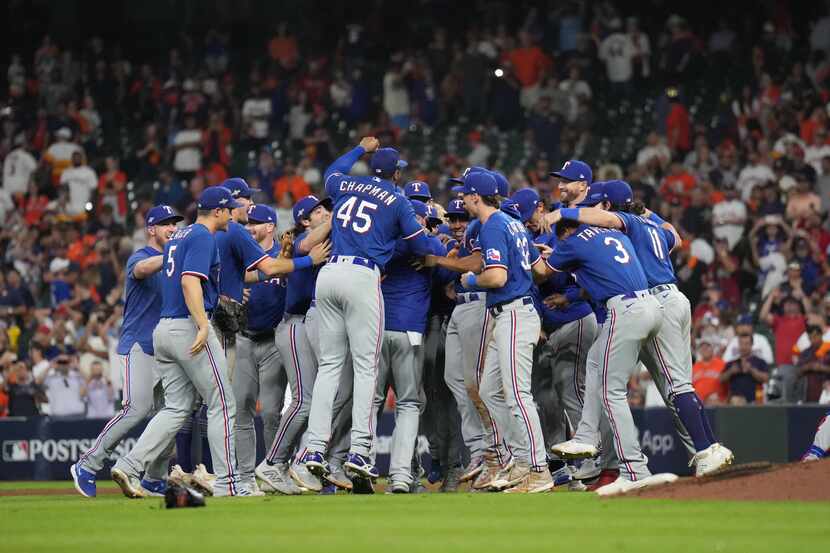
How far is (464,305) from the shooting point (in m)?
11.4

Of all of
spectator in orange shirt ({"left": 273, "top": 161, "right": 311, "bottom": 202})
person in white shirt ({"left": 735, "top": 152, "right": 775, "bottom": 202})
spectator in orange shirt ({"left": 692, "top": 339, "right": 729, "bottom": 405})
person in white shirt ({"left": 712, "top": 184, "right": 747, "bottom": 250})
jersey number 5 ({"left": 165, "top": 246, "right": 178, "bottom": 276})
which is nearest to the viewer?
jersey number 5 ({"left": 165, "top": 246, "right": 178, "bottom": 276})

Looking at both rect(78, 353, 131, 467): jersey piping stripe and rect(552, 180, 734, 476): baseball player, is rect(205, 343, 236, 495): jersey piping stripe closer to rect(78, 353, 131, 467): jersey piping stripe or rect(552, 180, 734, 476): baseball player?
rect(78, 353, 131, 467): jersey piping stripe

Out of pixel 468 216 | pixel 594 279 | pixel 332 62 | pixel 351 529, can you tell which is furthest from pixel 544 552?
pixel 332 62

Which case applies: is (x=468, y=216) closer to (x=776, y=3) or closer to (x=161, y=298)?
(x=161, y=298)

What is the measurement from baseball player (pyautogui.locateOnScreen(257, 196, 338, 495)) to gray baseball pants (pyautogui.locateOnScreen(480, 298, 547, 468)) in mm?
1449

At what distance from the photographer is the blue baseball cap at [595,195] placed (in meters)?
11.1

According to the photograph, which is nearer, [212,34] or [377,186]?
[377,186]

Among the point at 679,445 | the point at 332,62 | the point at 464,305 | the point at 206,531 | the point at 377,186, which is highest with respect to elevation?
the point at 332,62

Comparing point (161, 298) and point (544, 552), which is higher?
point (161, 298)

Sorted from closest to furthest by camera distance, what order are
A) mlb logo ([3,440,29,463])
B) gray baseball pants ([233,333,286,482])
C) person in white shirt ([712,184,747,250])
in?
gray baseball pants ([233,333,286,482]), mlb logo ([3,440,29,463]), person in white shirt ([712,184,747,250])

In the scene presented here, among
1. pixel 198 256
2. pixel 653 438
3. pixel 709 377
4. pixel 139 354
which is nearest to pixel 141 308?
pixel 139 354

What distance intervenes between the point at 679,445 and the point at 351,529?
9039mm

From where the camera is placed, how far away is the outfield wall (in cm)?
1551

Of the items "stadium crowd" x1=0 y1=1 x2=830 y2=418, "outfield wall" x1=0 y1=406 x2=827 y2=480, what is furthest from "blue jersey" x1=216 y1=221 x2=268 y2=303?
"stadium crowd" x1=0 y1=1 x2=830 y2=418
